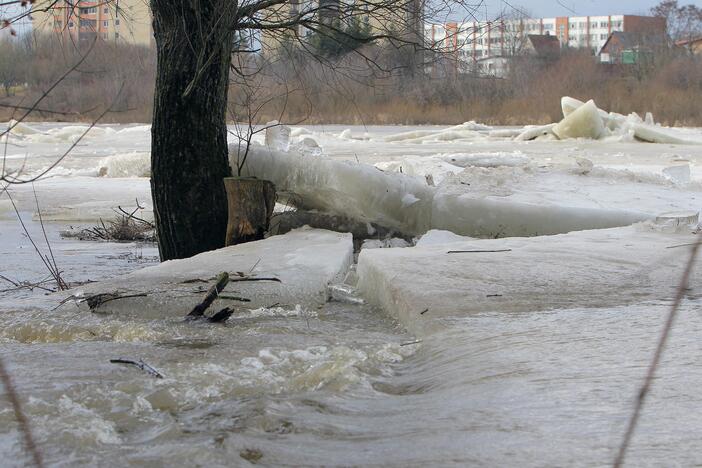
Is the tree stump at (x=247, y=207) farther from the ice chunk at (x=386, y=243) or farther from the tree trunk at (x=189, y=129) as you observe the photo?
the ice chunk at (x=386, y=243)

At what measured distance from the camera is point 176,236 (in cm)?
644

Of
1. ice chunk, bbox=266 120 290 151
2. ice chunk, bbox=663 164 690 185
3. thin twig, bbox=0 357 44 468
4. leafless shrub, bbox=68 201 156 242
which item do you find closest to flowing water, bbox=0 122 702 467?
thin twig, bbox=0 357 44 468

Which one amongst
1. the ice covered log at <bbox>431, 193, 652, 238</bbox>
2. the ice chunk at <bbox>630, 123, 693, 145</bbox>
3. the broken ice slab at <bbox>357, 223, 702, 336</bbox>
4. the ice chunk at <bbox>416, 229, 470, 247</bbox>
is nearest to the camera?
the broken ice slab at <bbox>357, 223, 702, 336</bbox>

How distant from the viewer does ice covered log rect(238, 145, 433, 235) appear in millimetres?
6895

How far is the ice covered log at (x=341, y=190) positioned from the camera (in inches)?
271

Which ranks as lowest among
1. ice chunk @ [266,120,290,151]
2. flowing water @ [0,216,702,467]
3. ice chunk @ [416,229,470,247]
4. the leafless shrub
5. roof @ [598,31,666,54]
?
the leafless shrub

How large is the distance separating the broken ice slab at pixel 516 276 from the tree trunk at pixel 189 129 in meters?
1.59

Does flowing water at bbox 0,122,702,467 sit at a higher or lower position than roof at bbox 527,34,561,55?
lower

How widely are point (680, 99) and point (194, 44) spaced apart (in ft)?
96.7

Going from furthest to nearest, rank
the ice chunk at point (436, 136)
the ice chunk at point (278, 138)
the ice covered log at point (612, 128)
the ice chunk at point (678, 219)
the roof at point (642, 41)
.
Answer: the roof at point (642, 41), the ice chunk at point (436, 136), the ice covered log at point (612, 128), the ice chunk at point (278, 138), the ice chunk at point (678, 219)

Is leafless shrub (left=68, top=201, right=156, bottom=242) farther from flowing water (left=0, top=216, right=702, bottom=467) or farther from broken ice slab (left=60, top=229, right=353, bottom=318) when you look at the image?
flowing water (left=0, top=216, right=702, bottom=467)

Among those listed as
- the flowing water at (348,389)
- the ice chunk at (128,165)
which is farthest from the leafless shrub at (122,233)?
the ice chunk at (128,165)

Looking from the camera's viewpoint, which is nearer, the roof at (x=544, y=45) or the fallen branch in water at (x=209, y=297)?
the fallen branch in water at (x=209, y=297)

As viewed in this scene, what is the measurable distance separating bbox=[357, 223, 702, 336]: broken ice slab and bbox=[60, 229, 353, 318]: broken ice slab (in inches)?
12.4
